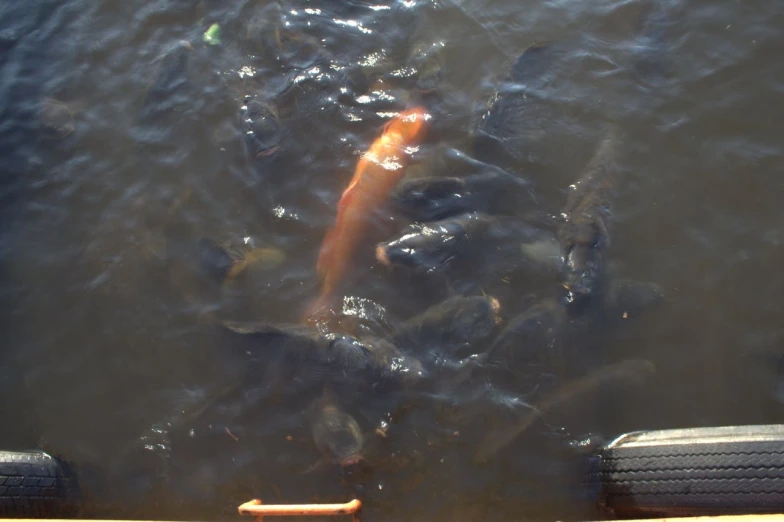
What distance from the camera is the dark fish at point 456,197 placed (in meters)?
5.50

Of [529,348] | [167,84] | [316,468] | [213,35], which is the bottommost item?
[316,468]

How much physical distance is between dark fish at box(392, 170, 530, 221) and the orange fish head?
73 centimetres

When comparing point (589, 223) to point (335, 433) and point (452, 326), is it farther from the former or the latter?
point (335, 433)

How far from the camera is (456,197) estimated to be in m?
5.55

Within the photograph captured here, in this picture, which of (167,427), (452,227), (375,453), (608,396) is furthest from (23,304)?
(608,396)

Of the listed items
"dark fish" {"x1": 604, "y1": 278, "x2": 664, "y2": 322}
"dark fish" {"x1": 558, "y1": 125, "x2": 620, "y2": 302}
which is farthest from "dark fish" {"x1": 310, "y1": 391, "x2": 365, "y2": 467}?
"dark fish" {"x1": 604, "y1": 278, "x2": 664, "y2": 322}

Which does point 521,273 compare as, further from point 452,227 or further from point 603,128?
point 603,128

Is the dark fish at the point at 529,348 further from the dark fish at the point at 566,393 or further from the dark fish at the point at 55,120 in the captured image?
the dark fish at the point at 55,120

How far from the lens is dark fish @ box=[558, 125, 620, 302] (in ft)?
16.4

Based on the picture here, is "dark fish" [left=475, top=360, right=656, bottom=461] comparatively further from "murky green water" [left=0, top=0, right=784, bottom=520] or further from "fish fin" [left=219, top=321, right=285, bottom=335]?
"fish fin" [left=219, top=321, right=285, bottom=335]

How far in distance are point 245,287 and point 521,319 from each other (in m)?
2.25

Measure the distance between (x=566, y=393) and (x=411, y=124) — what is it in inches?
115

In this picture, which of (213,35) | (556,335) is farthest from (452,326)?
(213,35)

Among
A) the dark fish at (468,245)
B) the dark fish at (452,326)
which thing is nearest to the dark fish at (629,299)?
the dark fish at (468,245)
